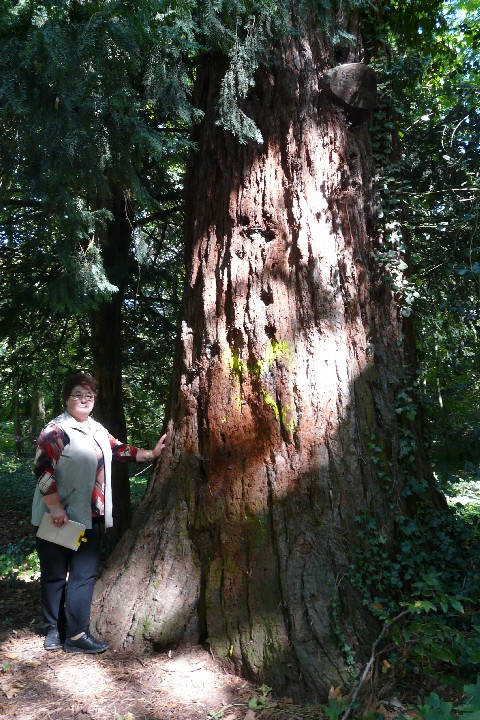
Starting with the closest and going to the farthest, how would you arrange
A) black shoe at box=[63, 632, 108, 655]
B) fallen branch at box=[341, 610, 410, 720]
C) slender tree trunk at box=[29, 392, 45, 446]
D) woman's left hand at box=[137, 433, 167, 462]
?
fallen branch at box=[341, 610, 410, 720], black shoe at box=[63, 632, 108, 655], woman's left hand at box=[137, 433, 167, 462], slender tree trunk at box=[29, 392, 45, 446]

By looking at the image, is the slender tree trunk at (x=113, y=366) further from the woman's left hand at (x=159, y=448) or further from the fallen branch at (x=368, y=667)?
the fallen branch at (x=368, y=667)

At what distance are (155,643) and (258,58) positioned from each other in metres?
4.21

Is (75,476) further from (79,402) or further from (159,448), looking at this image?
(159,448)

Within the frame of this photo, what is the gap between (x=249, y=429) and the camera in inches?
156

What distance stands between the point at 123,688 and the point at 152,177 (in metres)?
5.94

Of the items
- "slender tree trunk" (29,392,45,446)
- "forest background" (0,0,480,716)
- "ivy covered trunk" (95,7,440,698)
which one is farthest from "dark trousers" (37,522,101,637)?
"slender tree trunk" (29,392,45,446)

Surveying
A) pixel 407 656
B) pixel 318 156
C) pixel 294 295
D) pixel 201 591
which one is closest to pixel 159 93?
pixel 318 156

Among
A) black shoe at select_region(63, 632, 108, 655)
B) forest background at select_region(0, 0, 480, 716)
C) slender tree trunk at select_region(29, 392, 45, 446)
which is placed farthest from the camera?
slender tree trunk at select_region(29, 392, 45, 446)

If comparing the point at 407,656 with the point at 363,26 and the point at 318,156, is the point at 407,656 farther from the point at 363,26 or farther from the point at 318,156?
the point at 363,26

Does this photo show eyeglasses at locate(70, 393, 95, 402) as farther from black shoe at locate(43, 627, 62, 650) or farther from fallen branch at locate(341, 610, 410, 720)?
fallen branch at locate(341, 610, 410, 720)

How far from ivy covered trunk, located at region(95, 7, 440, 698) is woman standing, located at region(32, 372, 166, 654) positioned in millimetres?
200

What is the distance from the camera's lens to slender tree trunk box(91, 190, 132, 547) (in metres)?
7.35

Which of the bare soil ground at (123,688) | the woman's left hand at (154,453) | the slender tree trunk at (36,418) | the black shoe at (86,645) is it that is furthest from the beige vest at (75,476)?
the slender tree trunk at (36,418)

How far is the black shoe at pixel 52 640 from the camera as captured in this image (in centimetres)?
410
